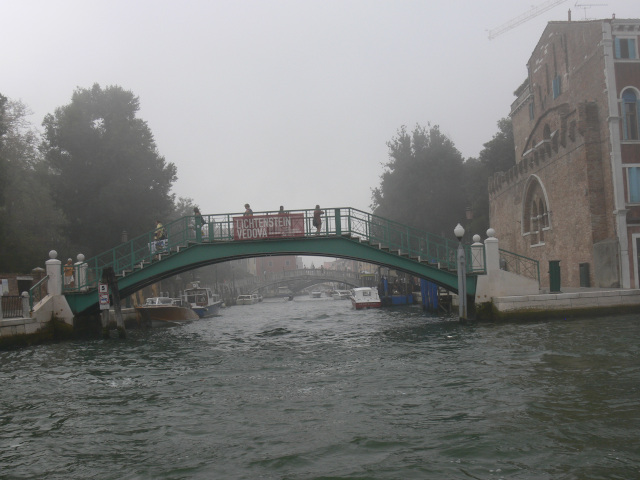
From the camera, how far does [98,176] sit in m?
34.6

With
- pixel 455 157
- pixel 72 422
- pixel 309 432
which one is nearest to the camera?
pixel 309 432

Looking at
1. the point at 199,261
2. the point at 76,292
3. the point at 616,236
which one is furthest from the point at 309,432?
the point at 616,236

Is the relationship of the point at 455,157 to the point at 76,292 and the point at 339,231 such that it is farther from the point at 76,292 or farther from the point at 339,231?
the point at 76,292

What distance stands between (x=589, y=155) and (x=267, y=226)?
12687mm

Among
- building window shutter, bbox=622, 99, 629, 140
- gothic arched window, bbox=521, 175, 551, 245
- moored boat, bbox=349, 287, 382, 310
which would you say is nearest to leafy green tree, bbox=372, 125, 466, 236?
moored boat, bbox=349, 287, 382, 310

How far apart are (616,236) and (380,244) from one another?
875 cm

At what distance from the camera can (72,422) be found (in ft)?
26.8

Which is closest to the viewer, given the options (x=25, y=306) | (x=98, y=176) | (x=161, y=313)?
(x=25, y=306)

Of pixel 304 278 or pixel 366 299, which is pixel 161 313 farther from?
pixel 304 278

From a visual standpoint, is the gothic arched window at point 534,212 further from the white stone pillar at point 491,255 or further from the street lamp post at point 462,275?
the street lamp post at point 462,275

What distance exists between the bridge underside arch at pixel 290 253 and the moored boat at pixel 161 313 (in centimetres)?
808

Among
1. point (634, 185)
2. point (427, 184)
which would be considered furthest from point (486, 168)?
point (634, 185)

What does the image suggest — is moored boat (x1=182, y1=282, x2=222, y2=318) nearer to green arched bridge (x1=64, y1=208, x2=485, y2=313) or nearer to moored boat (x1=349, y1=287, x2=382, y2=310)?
moored boat (x1=349, y1=287, x2=382, y2=310)

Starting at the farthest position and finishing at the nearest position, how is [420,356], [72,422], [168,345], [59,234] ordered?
[59,234] < [168,345] < [420,356] < [72,422]
